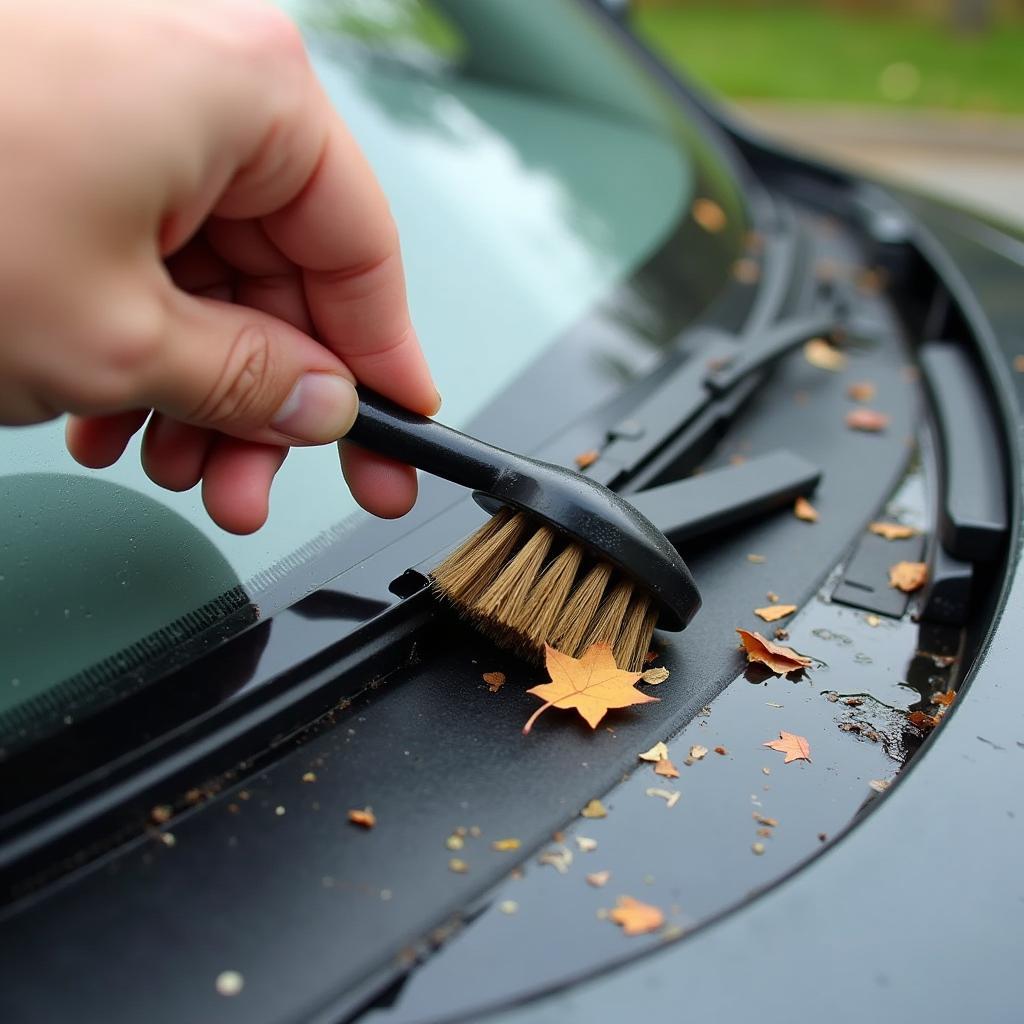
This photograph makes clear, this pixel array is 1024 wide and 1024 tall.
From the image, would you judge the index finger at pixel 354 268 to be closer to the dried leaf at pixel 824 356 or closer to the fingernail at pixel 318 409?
the fingernail at pixel 318 409

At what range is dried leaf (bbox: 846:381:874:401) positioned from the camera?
2.07 metres

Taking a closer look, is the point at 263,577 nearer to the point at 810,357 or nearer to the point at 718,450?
the point at 718,450

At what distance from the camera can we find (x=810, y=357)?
2.17 m

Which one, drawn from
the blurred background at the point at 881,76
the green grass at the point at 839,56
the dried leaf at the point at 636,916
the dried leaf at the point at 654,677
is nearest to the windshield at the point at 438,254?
the dried leaf at the point at 654,677

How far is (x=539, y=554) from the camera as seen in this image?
135cm

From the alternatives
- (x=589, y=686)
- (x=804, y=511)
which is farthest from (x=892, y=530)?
(x=589, y=686)

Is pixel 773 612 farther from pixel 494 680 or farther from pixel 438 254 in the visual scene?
pixel 438 254

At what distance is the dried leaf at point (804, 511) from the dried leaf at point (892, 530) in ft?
0.26

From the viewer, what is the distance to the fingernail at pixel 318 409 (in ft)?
3.88

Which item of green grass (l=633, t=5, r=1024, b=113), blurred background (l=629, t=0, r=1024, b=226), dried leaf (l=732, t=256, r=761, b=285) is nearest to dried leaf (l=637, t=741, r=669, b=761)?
dried leaf (l=732, t=256, r=761, b=285)

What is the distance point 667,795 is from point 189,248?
2.53 ft

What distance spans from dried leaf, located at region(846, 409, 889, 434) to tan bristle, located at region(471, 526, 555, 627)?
83cm

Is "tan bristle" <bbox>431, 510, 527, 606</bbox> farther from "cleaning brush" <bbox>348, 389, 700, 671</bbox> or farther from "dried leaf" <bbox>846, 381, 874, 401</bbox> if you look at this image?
"dried leaf" <bbox>846, 381, 874, 401</bbox>

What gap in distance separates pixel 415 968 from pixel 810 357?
1529 millimetres
